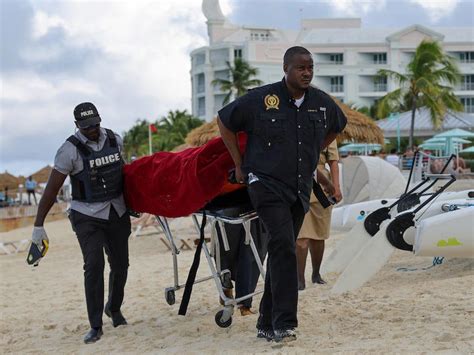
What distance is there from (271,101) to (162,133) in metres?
79.7

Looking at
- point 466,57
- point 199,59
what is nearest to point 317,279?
point 466,57

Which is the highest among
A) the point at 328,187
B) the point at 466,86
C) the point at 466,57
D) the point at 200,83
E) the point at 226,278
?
the point at 466,57

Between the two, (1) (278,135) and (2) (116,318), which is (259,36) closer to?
(2) (116,318)

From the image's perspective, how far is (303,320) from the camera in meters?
6.38

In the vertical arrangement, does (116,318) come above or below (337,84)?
below

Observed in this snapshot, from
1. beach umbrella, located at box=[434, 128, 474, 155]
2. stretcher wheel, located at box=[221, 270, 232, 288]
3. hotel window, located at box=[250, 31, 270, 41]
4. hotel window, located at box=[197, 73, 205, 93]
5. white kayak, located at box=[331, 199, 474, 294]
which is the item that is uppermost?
hotel window, located at box=[250, 31, 270, 41]

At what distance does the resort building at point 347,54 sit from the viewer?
8769cm

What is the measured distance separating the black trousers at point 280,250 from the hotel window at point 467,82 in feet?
283

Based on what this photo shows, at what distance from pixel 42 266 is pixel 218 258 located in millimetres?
8978

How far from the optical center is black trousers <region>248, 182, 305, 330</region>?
5438mm

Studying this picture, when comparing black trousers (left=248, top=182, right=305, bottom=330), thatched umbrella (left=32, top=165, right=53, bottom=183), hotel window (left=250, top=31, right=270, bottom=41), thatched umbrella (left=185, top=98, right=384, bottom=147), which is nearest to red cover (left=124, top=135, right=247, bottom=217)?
black trousers (left=248, top=182, right=305, bottom=330)

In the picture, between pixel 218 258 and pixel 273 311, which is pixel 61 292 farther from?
pixel 273 311

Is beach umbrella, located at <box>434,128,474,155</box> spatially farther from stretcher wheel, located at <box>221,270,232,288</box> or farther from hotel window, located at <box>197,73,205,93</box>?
hotel window, located at <box>197,73,205,93</box>

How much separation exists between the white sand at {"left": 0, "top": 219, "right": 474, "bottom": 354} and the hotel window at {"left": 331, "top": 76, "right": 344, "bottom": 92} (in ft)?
259
